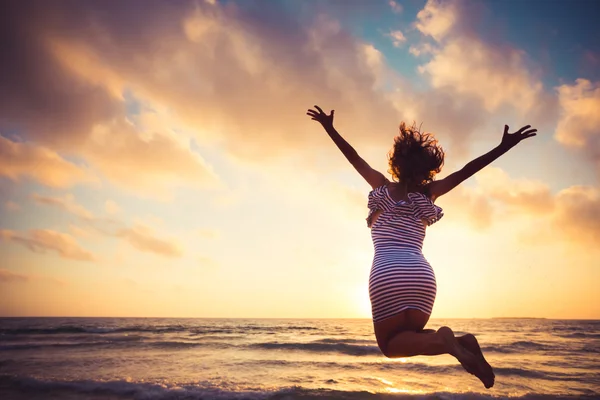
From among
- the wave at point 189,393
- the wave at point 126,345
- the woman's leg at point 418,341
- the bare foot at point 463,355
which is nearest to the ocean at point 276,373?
the wave at point 189,393

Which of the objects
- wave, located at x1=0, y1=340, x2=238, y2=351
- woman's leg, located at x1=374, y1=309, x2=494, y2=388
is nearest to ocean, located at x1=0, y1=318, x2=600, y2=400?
wave, located at x1=0, y1=340, x2=238, y2=351

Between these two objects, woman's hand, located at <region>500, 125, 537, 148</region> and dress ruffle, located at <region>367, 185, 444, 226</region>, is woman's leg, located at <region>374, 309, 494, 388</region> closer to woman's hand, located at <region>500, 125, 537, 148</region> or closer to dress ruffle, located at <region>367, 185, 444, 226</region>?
dress ruffle, located at <region>367, 185, 444, 226</region>

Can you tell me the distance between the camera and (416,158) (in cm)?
293

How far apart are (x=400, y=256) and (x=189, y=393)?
8082 mm

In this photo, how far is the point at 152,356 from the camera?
1546 centimetres

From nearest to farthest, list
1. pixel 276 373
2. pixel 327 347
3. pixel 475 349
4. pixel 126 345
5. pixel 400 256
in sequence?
1. pixel 475 349
2. pixel 400 256
3. pixel 276 373
4. pixel 327 347
5. pixel 126 345

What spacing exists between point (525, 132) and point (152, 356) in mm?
16137

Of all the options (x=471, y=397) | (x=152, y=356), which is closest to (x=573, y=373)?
(x=471, y=397)

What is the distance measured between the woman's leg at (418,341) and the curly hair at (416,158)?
1.01 m

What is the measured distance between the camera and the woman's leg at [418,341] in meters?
2.29

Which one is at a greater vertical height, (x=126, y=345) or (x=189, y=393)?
(x=189, y=393)

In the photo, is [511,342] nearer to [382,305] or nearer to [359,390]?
[359,390]

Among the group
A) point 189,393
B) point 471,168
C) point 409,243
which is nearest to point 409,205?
point 409,243

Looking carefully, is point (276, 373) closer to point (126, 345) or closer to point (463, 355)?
point (463, 355)
